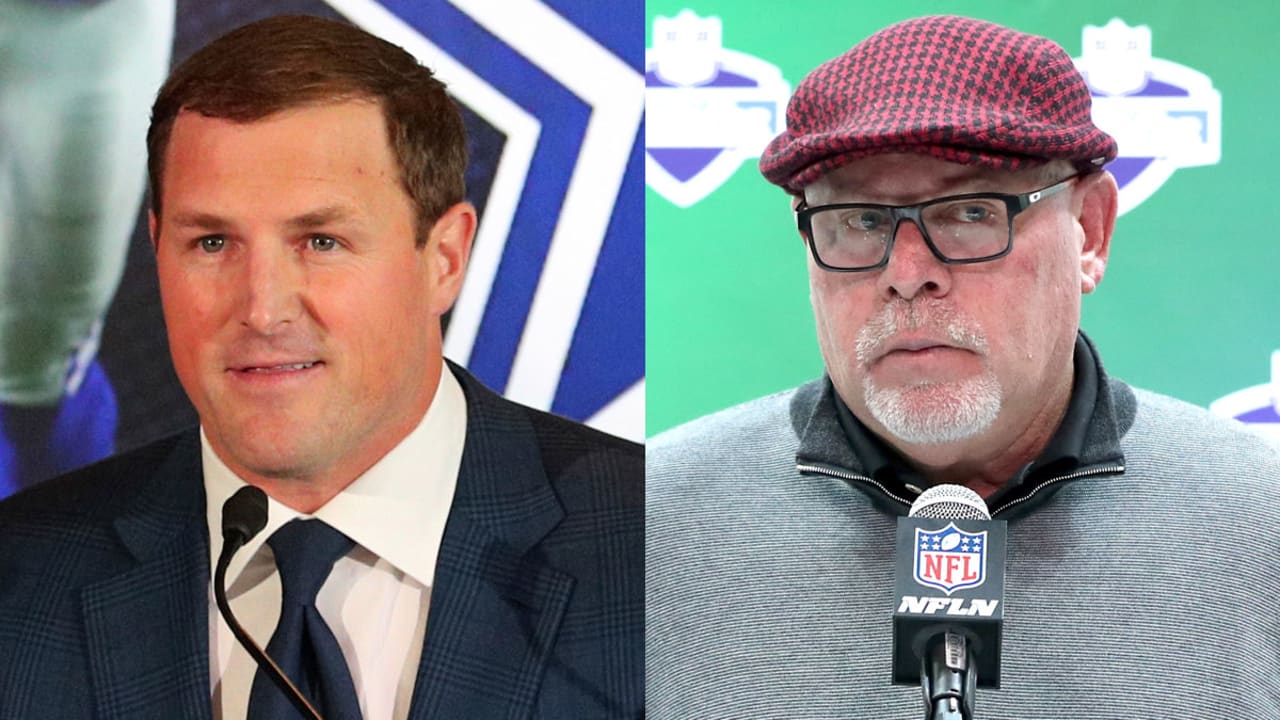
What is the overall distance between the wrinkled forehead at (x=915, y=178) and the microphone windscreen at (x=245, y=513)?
724mm

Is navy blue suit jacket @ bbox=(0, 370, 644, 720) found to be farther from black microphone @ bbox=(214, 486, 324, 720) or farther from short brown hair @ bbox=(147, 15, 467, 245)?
short brown hair @ bbox=(147, 15, 467, 245)

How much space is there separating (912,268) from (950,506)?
1.02 feet

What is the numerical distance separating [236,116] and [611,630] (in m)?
0.62

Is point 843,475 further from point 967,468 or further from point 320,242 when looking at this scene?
point 320,242

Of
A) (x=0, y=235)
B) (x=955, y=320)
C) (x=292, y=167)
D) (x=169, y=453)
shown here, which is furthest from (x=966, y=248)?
(x=0, y=235)

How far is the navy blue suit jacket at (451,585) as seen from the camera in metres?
1.33

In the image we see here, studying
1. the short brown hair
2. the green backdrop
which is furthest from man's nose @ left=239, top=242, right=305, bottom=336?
the green backdrop

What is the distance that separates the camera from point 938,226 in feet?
5.16

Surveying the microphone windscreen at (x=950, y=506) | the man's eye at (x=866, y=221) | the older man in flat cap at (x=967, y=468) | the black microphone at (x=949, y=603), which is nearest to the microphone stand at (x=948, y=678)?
the black microphone at (x=949, y=603)

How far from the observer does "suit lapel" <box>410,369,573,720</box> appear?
1357 millimetres

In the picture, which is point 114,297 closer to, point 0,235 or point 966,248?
point 0,235

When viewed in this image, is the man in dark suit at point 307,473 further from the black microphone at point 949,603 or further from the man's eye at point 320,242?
the black microphone at point 949,603

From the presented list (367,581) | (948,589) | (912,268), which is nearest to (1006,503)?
(912,268)

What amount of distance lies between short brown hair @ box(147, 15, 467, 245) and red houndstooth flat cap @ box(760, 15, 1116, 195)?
42 centimetres
